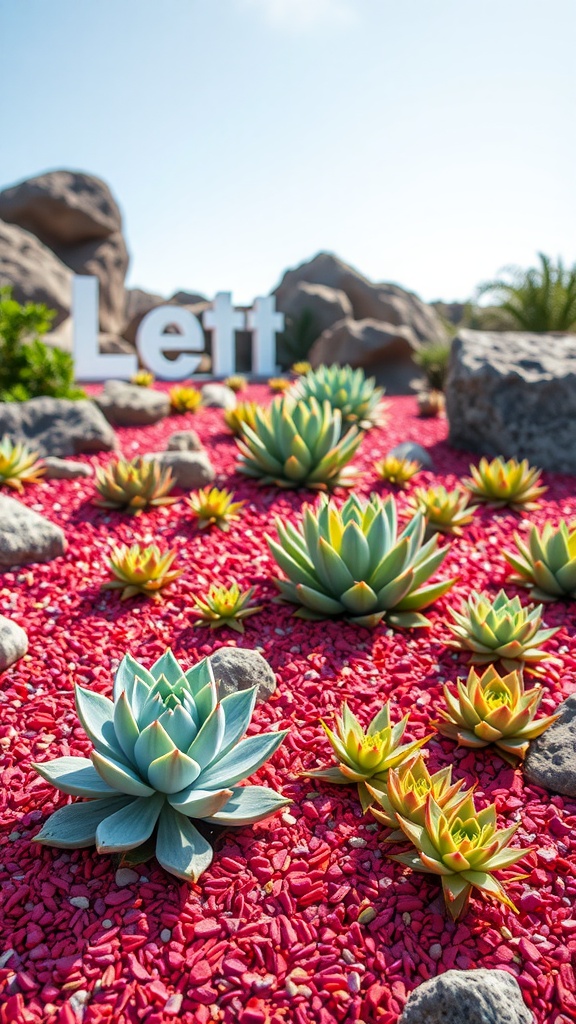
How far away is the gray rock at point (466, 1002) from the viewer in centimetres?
198

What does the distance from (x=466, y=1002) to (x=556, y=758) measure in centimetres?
116

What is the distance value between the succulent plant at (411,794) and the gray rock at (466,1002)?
519 millimetres

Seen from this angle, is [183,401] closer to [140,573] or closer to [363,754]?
[140,573]

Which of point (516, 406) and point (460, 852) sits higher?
point (516, 406)

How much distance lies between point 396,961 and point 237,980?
47 centimetres

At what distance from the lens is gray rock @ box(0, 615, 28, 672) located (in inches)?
137

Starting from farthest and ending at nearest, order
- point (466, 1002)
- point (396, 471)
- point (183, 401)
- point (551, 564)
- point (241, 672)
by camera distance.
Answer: point (183, 401) < point (396, 471) < point (551, 564) < point (241, 672) < point (466, 1002)

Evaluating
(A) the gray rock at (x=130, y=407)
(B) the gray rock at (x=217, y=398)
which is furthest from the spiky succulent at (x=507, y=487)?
(B) the gray rock at (x=217, y=398)

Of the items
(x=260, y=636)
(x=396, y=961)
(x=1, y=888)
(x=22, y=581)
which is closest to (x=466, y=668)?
(x=260, y=636)

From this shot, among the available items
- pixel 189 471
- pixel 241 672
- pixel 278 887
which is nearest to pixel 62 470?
pixel 189 471

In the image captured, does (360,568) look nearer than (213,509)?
Yes

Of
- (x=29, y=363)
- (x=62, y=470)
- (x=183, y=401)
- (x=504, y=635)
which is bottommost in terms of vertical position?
(x=504, y=635)

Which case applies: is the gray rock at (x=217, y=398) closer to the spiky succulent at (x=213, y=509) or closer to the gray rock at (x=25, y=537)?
the spiky succulent at (x=213, y=509)

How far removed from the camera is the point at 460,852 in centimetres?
236
